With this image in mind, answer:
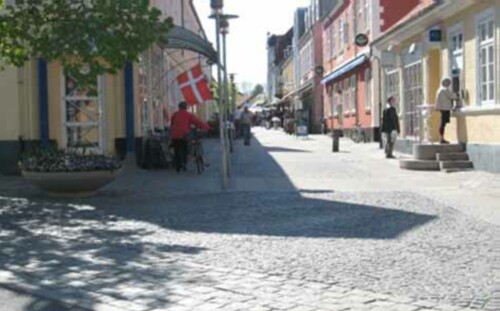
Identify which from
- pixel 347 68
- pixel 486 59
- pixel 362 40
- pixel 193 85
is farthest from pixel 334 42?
pixel 486 59

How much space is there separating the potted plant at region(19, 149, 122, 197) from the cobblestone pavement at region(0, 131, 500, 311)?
342mm

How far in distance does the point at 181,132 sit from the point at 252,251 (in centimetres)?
1134

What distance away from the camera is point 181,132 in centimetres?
2009

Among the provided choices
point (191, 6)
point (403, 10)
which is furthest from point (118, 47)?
point (191, 6)

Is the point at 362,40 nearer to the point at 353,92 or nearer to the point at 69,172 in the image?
the point at 353,92

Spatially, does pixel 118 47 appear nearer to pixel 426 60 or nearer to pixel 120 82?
pixel 120 82

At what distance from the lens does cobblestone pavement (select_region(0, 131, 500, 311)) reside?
695 centimetres

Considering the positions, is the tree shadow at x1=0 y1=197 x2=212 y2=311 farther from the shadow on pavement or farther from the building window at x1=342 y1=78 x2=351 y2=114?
the building window at x1=342 y1=78 x2=351 y2=114

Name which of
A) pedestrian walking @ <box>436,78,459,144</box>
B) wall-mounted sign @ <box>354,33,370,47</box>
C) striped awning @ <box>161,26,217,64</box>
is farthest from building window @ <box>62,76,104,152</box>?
wall-mounted sign @ <box>354,33,370,47</box>

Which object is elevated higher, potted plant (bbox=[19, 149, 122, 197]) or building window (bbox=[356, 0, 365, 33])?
building window (bbox=[356, 0, 365, 33])

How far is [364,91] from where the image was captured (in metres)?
35.5

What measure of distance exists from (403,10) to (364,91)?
13.1 ft

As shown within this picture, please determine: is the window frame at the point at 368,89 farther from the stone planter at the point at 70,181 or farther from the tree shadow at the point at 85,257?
the tree shadow at the point at 85,257

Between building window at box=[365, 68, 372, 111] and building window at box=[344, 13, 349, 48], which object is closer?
building window at box=[365, 68, 372, 111]
